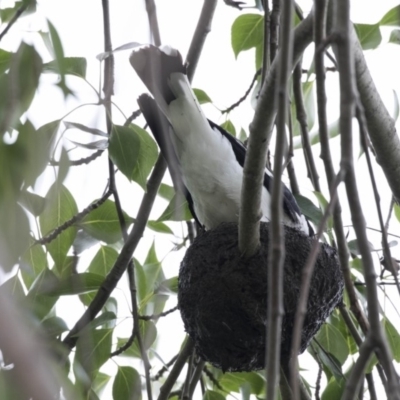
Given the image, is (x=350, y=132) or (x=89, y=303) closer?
(x=350, y=132)

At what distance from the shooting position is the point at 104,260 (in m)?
2.57

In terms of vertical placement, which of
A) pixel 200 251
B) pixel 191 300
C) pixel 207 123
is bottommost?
pixel 191 300

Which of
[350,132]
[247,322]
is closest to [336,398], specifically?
[247,322]

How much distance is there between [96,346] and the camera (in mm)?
2191

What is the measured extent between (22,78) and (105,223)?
3.87ft

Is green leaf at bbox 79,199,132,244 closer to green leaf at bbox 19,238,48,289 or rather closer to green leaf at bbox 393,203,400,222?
green leaf at bbox 19,238,48,289

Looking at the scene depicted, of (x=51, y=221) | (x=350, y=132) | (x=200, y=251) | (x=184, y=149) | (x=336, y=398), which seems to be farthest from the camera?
(x=184, y=149)

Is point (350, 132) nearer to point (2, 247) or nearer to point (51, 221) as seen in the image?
point (2, 247)

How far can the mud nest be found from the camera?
221 cm

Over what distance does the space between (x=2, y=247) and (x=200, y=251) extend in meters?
1.38

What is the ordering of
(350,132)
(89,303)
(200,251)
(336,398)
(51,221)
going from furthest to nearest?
1. (89,303)
2. (200,251)
3. (336,398)
4. (51,221)
5. (350,132)

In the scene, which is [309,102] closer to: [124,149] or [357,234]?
[124,149]

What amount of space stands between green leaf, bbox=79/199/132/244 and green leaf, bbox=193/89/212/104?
22.9 inches

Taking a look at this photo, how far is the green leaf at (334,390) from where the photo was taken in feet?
7.30
